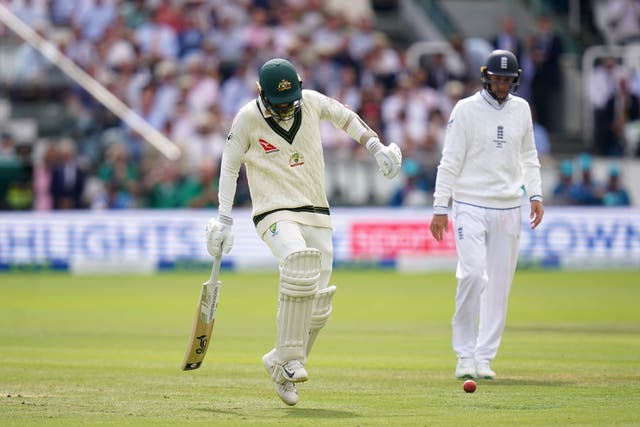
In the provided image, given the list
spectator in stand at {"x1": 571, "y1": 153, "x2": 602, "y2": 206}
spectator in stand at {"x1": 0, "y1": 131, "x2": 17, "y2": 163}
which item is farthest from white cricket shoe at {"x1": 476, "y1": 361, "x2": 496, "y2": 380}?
spectator in stand at {"x1": 0, "y1": 131, "x2": 17, "y2": 163}

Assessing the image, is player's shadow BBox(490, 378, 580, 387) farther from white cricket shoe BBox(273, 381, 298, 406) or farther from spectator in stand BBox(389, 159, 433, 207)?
spectator in stand BBox(389, 159, 433, 207)

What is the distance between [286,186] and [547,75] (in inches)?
742

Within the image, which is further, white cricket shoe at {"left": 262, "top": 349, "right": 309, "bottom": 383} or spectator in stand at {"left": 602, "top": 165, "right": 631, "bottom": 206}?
spectator in stand at {"left": 602, "top": 165, "right": 631, "bottom": 206}

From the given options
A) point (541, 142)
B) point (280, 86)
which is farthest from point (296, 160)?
point (541, 142)

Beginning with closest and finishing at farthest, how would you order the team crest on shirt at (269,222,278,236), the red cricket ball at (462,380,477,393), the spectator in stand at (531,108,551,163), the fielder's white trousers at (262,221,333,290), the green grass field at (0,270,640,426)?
1. the green grass field at (0,270,640,426)
2. the fielder's white trousers at (262,221,333,290)
3. the team crest on shirt at (269,222,278,236)
4. the red cricket ball at (462,380,477,393)
5. the spectator in stand at (531,108,551,163)

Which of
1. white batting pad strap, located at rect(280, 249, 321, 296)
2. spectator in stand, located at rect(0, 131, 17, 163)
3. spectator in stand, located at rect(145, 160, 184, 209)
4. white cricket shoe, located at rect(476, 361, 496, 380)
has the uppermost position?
white batting pad strap, located at rect(280, 249, 321, 296)

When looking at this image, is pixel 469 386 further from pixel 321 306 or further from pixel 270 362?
pixel 270 362

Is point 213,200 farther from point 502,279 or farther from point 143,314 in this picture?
point 502,279

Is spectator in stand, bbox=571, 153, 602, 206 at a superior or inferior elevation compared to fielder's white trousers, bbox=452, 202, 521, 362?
inferior

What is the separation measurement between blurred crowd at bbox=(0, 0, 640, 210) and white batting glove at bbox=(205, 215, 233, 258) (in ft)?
47.5

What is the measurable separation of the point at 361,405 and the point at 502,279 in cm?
211

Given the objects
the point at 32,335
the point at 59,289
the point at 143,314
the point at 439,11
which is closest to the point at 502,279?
the point at 32,335

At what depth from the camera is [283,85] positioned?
352 inches

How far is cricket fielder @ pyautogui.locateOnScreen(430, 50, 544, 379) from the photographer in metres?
10.2
